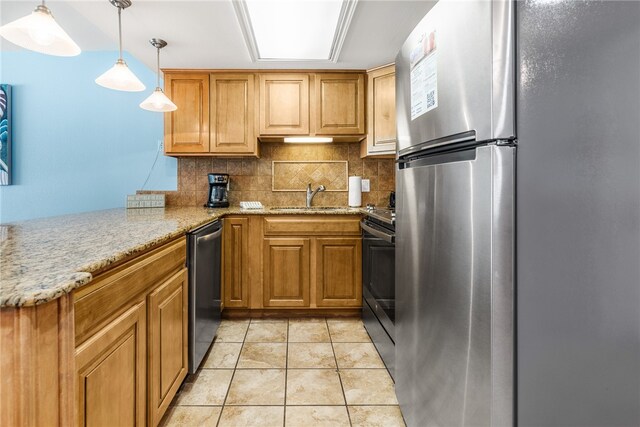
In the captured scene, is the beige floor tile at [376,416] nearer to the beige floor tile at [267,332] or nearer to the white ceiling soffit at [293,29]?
the beige floor tile at [267,332]

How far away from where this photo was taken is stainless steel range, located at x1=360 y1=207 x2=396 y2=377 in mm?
1894

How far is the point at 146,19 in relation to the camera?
2.13 m

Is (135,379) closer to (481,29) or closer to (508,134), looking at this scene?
(508,134)

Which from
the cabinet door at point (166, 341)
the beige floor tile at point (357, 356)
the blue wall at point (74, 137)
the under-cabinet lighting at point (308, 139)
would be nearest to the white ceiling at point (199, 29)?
the blue wall at point (74, 137)

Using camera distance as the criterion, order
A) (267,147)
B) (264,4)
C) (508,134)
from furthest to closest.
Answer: (267,147), (264,4), (508,134)

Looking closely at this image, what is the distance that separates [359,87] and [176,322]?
2412 millimetres

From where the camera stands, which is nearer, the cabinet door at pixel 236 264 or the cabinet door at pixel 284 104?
the cabinet door at pixel 236 264

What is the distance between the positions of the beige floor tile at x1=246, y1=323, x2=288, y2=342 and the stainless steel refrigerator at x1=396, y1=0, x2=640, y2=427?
64.3 inches

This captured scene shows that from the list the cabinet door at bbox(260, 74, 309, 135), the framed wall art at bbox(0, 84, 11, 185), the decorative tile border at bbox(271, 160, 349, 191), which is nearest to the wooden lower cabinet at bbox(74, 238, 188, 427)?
the cabinet door at bbox(260, 74, 309, 135)

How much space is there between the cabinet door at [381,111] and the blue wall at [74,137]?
77.8 inches

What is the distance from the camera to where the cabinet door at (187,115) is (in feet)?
9.77

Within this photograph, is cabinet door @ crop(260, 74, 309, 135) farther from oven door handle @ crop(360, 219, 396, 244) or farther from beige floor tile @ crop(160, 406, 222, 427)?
beige floor tile @ crop(160, 406, 222, 427)

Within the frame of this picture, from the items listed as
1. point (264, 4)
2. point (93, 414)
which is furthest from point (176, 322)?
point (264, 4)

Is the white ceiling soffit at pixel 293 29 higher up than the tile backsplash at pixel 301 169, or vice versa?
the white ceiling soffit at pixel 293 29
